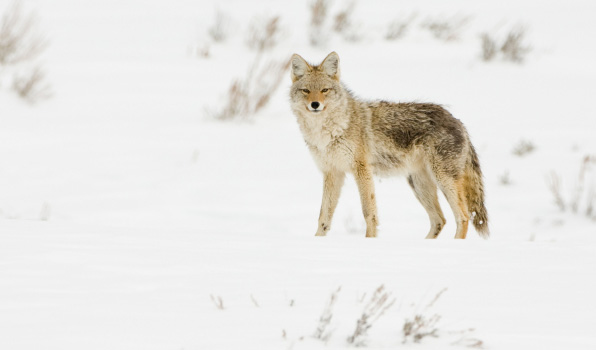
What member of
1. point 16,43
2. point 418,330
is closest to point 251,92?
point 16,43

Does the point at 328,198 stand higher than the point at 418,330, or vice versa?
the point at 328,198

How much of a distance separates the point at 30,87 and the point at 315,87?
4698mm

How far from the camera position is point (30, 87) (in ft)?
30.7

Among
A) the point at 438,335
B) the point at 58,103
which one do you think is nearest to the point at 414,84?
the point at 58,103

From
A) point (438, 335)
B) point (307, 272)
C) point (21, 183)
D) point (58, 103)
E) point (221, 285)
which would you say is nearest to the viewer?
point (438, 335)

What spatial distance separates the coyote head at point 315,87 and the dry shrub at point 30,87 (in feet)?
14.2

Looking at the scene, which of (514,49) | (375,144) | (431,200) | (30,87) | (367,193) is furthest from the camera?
(514,49)

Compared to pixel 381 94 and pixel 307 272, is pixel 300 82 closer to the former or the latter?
pixel 307 272

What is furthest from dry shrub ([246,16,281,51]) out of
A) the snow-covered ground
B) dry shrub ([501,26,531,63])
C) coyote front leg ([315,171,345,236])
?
coyote front leg ([315,171,345,236])

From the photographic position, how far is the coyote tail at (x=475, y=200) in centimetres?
627

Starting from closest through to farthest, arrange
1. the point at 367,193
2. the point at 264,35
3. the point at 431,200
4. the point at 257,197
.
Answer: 1. the point at 367,193
2. the point at 431,200
3. the point at 257,197
4. the point at 264,35

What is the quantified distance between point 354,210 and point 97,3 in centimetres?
846

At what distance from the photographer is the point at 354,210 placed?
7859mm

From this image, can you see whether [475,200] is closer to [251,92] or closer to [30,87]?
[251,92]
